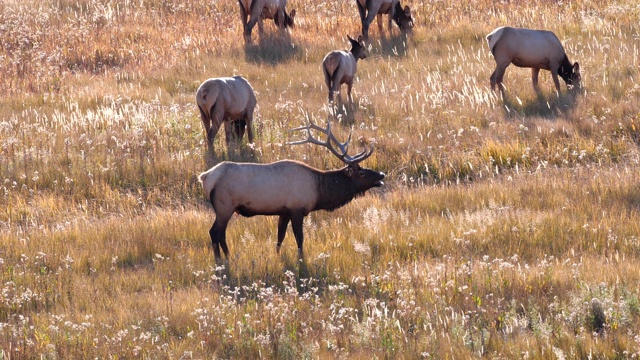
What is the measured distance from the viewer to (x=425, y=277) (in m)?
9.01

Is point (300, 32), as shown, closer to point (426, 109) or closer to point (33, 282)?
point (426, 109)

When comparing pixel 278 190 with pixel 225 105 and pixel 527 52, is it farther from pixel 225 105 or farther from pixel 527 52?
pixel 527 52

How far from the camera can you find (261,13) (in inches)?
897

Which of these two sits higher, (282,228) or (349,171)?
(349,171)

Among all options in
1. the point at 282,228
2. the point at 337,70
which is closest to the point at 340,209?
the point at 282,228

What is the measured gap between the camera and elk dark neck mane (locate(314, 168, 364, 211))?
10680mm

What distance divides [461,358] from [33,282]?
4.74 m

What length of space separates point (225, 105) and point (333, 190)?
13.8 ft

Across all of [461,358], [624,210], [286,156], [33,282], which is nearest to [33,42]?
[286,156]

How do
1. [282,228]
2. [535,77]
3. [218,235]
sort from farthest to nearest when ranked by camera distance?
[535,77], [282,228], [218,235]

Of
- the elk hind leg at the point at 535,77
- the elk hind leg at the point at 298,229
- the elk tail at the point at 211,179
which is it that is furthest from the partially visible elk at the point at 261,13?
the elk tail at the point at 211,179

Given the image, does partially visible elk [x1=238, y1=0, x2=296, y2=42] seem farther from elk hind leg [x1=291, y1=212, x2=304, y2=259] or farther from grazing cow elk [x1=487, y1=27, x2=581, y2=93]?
elk hind leg [x1=291, y1=212, x2=304, y2=259]

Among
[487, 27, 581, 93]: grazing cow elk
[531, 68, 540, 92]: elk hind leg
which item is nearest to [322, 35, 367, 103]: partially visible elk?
[487, 27, 581, 93]: grazing cow elk

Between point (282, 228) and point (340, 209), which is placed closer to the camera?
point (282, 228)
